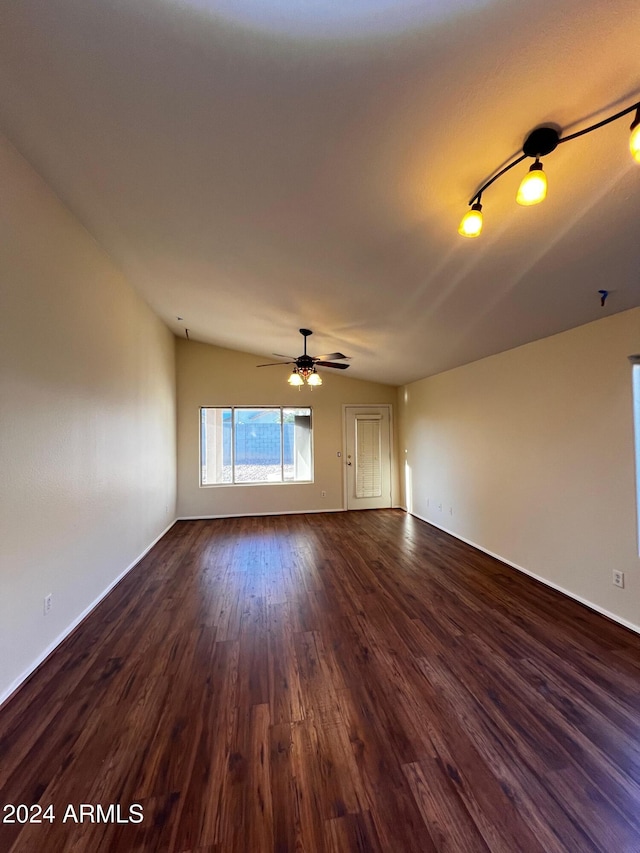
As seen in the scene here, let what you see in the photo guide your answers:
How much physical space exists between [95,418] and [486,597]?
3916 mm

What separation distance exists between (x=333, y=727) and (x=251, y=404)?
5.13 m

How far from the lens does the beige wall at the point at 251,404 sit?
19.6 feet

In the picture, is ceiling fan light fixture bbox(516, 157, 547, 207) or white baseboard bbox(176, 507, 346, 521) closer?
ceiling fan light fixture bbox(516, 157, 547, 207)

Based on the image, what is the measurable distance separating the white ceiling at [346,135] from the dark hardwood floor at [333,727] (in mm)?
2584

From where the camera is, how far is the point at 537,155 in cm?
137

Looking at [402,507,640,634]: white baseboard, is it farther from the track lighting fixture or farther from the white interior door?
the track lighting fixture

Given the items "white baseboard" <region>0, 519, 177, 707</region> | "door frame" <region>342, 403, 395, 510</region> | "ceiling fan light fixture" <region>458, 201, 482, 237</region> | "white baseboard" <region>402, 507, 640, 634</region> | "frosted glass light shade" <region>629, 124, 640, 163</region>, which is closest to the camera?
"frosted glass light shade" <region>629, 124, 640, 163</region>

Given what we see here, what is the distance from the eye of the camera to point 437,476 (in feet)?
17.3

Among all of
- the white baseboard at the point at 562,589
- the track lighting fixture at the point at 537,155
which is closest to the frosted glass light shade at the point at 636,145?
the track lighting fixture at the point at 537,155

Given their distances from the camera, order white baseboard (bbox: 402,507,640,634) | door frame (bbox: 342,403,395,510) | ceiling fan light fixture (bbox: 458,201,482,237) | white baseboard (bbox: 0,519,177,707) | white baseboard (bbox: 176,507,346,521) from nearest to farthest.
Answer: ceiling fan light fixture (bbox: 458,201,482,237) → white baseboard (bbox: 0,519,177,707) → white baseboard (bbox: 402,507,640,634) → white baseboard (bbox: 176,507,346,521) → door frame (bbox: 342,403,395,510)

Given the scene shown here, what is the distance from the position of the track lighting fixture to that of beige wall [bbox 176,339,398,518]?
16.2 feet

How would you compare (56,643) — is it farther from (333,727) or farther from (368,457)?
(368,457)

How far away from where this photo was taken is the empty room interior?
120 centimetres

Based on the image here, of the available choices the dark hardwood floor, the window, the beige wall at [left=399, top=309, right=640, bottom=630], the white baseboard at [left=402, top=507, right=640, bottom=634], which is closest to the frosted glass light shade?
the beige wall at [left=399, top=309, right=640, bottom=630]
